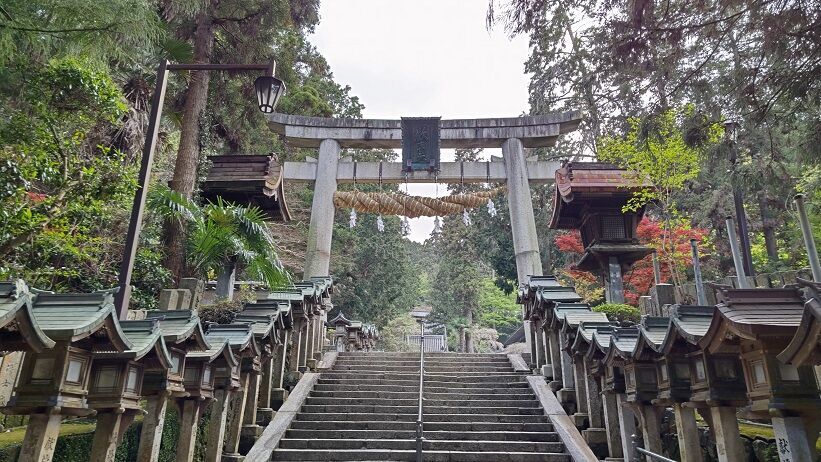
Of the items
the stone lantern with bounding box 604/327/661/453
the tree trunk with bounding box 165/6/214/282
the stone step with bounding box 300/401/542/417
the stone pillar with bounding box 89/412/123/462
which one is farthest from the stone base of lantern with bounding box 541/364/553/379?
the stone pillar with bounding box 89/412/123/462

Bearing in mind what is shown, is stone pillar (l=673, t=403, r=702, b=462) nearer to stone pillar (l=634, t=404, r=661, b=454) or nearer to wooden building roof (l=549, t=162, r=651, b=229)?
stone pillar (l=634, t=404, r=661, b=454)

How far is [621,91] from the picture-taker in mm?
6074

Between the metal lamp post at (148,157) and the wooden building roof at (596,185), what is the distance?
8.50 metres

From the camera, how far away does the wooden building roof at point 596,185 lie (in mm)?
12445

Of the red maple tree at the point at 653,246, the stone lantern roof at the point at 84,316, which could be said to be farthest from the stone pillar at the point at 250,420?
the red maple tree at the point at 653,246

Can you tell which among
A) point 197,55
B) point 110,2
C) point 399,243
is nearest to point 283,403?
point 110,2

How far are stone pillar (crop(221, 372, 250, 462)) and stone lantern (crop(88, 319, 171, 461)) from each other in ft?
8.21

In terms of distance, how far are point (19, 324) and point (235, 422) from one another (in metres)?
4.39

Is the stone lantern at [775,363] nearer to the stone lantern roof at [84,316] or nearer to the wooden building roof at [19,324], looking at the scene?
the stone lantern roof at [84,316]

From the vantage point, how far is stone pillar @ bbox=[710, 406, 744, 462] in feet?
12.2

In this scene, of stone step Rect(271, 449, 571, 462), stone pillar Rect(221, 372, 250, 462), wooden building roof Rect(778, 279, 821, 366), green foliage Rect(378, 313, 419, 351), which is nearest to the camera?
wooden building roof Rect(778, 279, 821, 366)

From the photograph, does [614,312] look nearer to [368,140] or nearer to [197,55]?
[368,140]

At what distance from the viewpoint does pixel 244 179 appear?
1217cm

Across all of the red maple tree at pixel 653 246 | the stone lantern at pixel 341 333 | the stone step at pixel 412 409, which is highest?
the red maple tree at pixel 653 246
